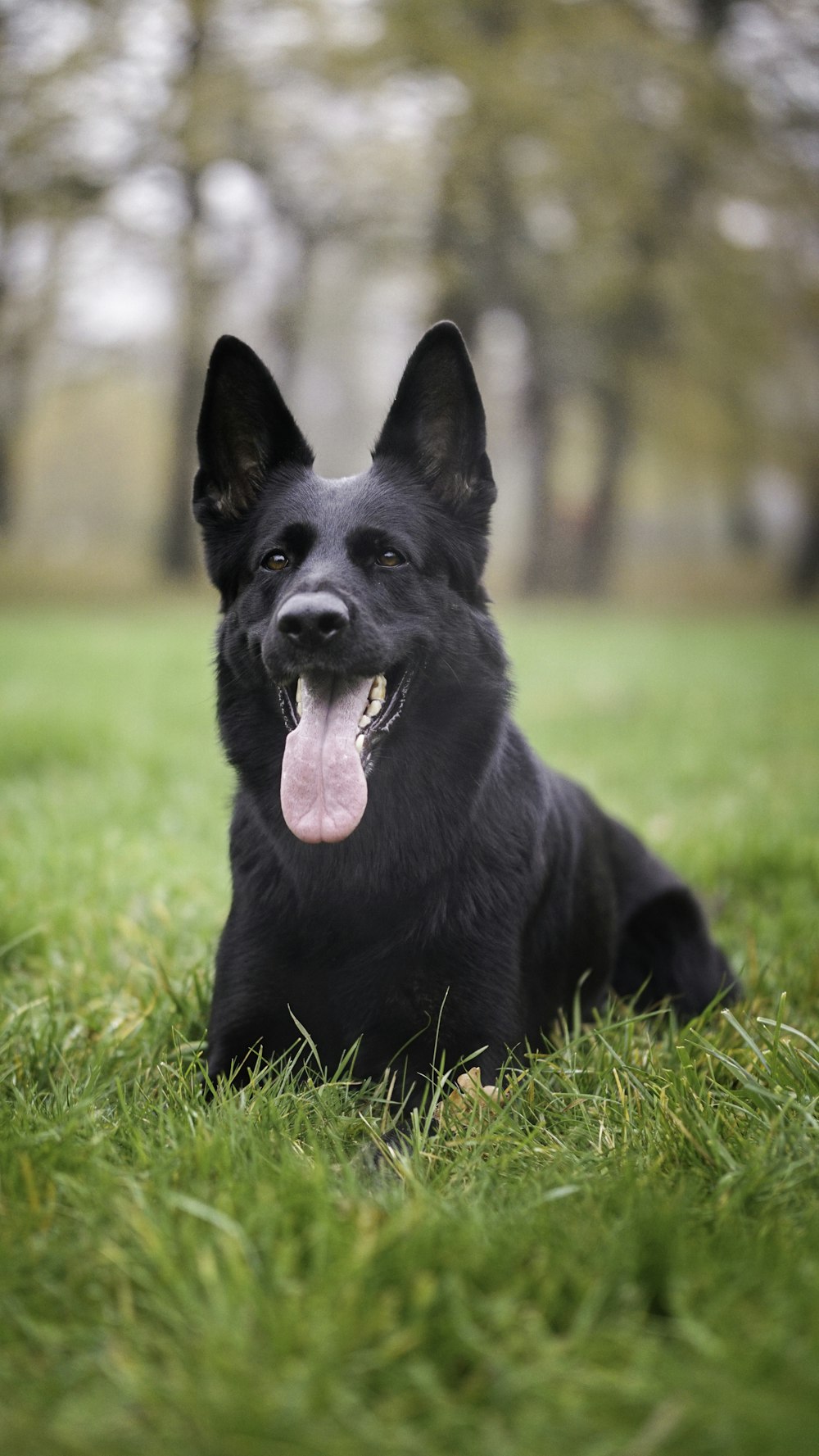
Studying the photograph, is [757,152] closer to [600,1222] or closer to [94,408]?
[94,408]

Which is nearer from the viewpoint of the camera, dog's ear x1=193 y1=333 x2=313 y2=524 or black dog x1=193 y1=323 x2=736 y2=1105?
black dog x1=193 y1=323 x2=736 y2=1105

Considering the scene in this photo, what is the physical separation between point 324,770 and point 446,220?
1775 cm

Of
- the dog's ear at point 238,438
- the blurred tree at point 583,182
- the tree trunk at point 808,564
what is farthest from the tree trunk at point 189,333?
the tree trunk at point 808,564

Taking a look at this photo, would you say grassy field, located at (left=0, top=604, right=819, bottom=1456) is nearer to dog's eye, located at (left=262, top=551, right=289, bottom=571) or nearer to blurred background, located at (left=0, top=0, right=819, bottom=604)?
dog's eye, located at (left=262, top=551, right=289, bottom=571)

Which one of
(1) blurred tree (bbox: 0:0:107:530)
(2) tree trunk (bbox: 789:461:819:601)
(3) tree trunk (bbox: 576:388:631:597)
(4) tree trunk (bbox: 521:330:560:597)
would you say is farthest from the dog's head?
(2) tree trunk (bbox: 789:461:819:601)

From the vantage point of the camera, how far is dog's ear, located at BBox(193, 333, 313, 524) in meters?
2.61

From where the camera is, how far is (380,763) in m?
2.48

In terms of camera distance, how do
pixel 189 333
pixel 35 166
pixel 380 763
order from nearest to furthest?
pixel 380 763, pixel 35 166, pixel 189 333

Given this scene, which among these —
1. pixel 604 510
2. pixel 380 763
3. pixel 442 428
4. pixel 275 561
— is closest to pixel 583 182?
pixel 604 510

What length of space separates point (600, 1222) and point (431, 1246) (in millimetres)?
281

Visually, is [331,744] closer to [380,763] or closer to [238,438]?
[380,763]

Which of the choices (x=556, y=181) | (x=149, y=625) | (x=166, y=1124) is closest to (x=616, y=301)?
(x=556, y=181)

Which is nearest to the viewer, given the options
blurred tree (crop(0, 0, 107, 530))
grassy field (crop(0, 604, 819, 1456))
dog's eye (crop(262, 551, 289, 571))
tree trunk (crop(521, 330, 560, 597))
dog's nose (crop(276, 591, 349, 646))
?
grassy field (crop(0, 604, 819, 1456))

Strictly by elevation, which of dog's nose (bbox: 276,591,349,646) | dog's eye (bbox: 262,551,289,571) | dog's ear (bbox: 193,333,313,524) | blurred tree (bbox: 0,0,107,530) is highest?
blurred tree (bbox: 0,0,107,530)
